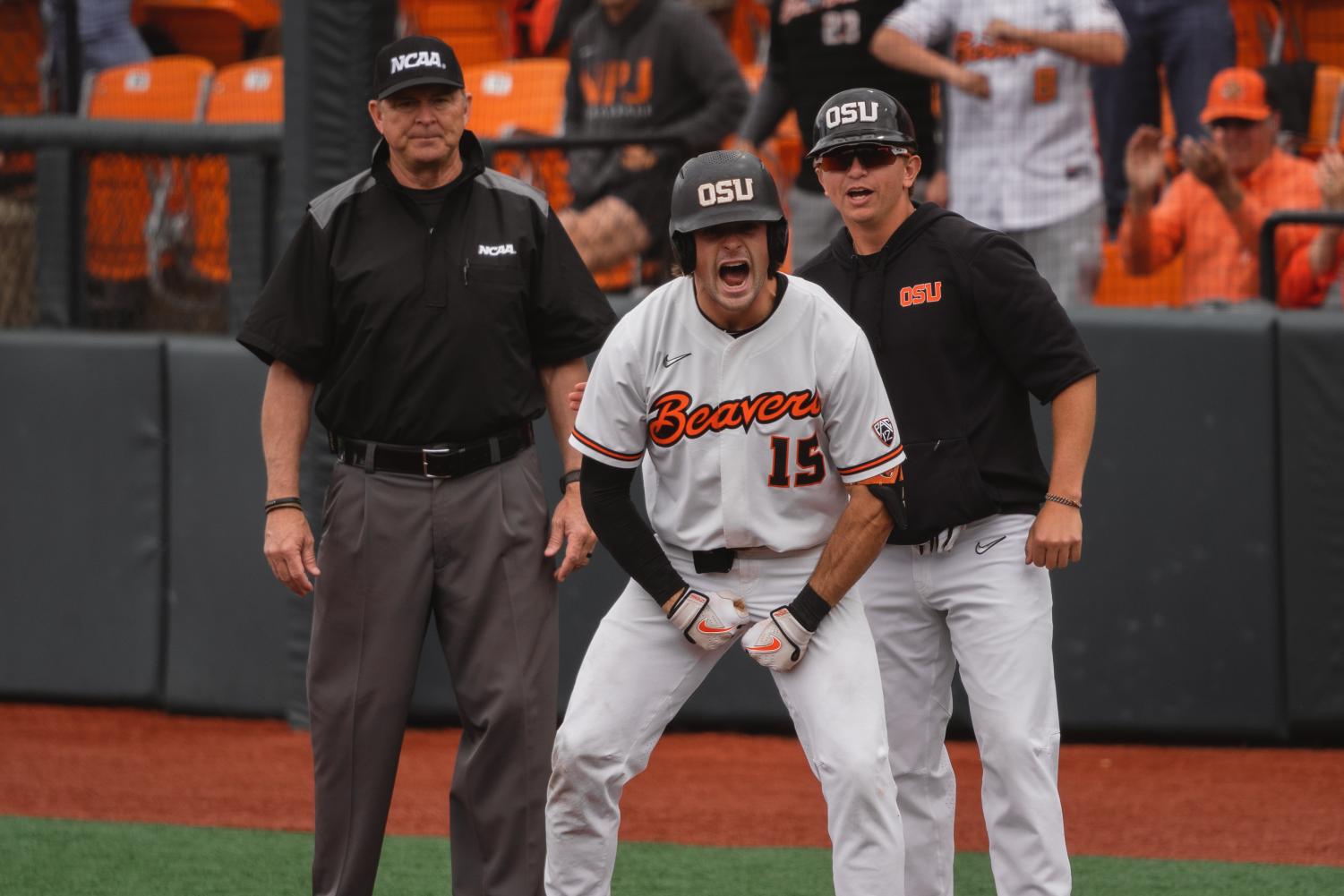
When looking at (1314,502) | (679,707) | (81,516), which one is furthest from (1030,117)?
(81,516)

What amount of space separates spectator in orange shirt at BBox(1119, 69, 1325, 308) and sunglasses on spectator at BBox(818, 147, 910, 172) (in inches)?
120

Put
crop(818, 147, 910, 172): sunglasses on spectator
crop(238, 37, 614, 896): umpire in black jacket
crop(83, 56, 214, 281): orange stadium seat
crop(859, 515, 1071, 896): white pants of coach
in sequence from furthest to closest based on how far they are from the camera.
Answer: crop(83, 56, 214, 281): orange stadium seat, crop(238, 37, 614, 896): umpire in black jacket, crop(818, 147, 910, 172): sunglasses on spectator, crop(859, 515, 1071, 896): white pants of coach

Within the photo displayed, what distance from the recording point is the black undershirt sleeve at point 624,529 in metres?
3.64

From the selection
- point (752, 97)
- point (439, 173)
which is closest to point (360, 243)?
point (439, 173)

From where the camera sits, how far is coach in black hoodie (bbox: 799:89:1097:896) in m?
3.87

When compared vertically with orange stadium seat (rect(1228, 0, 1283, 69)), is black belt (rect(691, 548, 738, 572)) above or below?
below

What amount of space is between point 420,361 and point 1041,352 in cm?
141

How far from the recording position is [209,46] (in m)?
9.86

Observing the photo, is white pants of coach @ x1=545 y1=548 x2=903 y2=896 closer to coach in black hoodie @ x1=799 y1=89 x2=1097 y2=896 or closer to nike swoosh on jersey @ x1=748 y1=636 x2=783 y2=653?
nike swoosh on jersey @ x1=748 y1=636 x2=783 y2=653

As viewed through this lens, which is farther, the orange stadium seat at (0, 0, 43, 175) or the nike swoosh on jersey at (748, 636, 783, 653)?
the orange stadium seat at (0, 0, 43, 175)

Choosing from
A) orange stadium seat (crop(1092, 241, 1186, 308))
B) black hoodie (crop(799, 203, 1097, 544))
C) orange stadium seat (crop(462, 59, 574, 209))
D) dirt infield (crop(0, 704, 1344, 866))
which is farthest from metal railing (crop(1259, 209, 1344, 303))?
orange stadium seat (crop(462, 59, 574, 209))

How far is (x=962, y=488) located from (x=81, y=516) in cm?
468

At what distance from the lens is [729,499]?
3.62 meters

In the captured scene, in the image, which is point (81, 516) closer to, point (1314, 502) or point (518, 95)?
point (518, 95)
